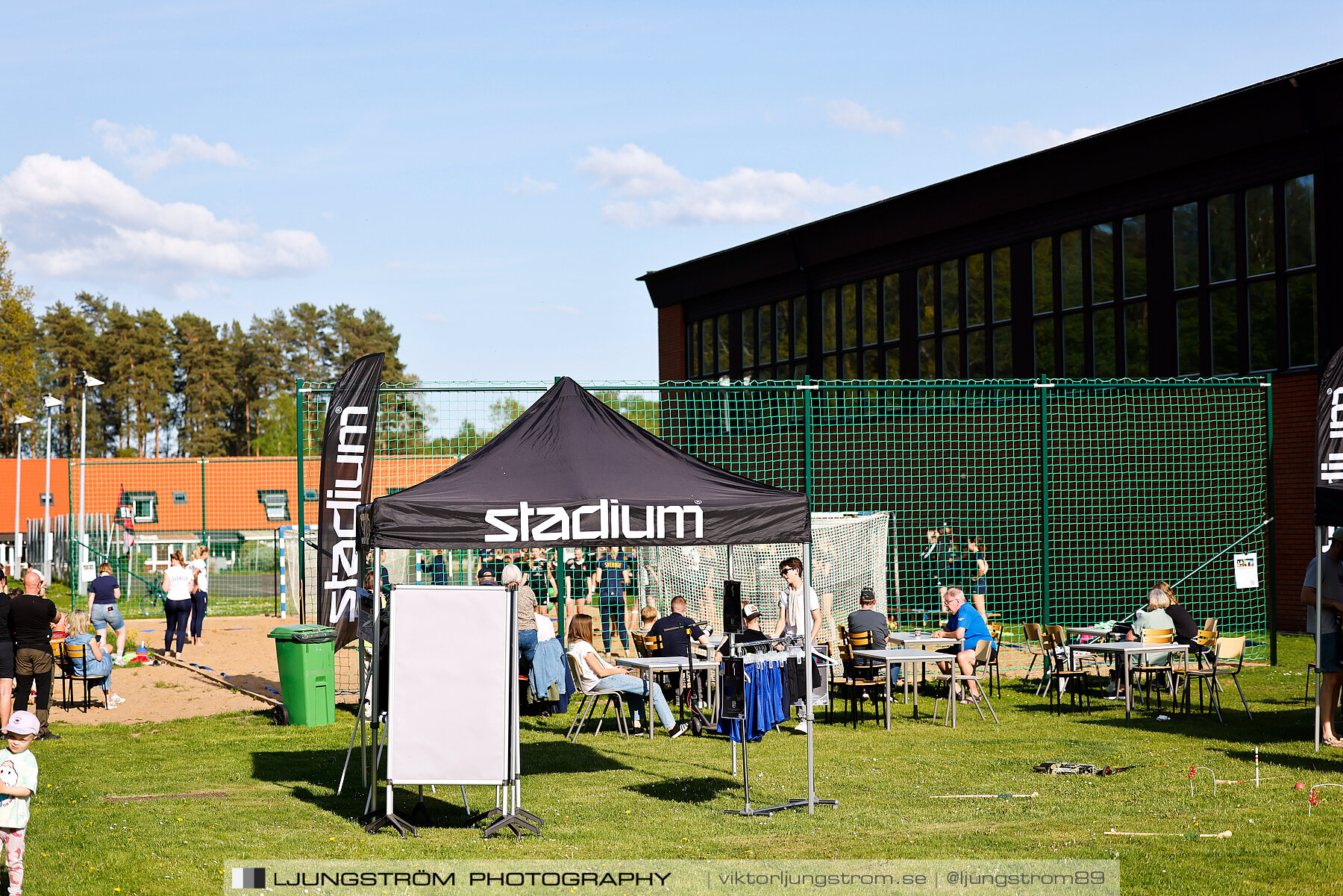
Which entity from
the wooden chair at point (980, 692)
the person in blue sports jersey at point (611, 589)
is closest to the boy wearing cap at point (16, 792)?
the wooden chair at point (980, 692)

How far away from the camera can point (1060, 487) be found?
21.7 meters

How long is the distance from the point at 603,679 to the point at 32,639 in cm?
572

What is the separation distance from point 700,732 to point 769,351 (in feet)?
69.6

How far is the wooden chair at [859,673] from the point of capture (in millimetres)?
13078

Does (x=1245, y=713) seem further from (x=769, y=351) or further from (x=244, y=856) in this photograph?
(x=769, y=351)

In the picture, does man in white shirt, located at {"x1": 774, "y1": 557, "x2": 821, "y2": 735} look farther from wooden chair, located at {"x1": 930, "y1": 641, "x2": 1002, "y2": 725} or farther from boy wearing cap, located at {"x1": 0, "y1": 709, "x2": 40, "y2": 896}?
boy wearing cap, located at {"x1": 0, "y1": 709, "x2": 40, "y2": 896}

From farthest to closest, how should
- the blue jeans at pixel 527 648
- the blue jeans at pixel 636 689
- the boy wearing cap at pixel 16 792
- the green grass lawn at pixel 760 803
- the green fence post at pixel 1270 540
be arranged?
the green fence post at pixel 1270 540, the blue jeans at pixel 527 648, the blue jeans at pixel 636 689, the green grass lawn at pixel 760 803, the boy wearing cap at pixel 16 792

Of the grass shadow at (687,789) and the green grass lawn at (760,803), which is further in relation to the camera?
the grass shadow at (687,789)

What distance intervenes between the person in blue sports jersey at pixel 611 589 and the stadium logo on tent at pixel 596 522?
8813 mm

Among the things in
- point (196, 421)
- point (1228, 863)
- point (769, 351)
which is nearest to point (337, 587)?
point (1228, 863)

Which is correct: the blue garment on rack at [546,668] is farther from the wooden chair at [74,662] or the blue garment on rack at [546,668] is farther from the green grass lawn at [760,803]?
the wooden chair at [74,662]

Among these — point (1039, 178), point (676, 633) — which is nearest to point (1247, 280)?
point (1039, 178)

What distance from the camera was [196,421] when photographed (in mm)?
86062

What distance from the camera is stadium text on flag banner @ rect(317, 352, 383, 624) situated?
40.2 ft
